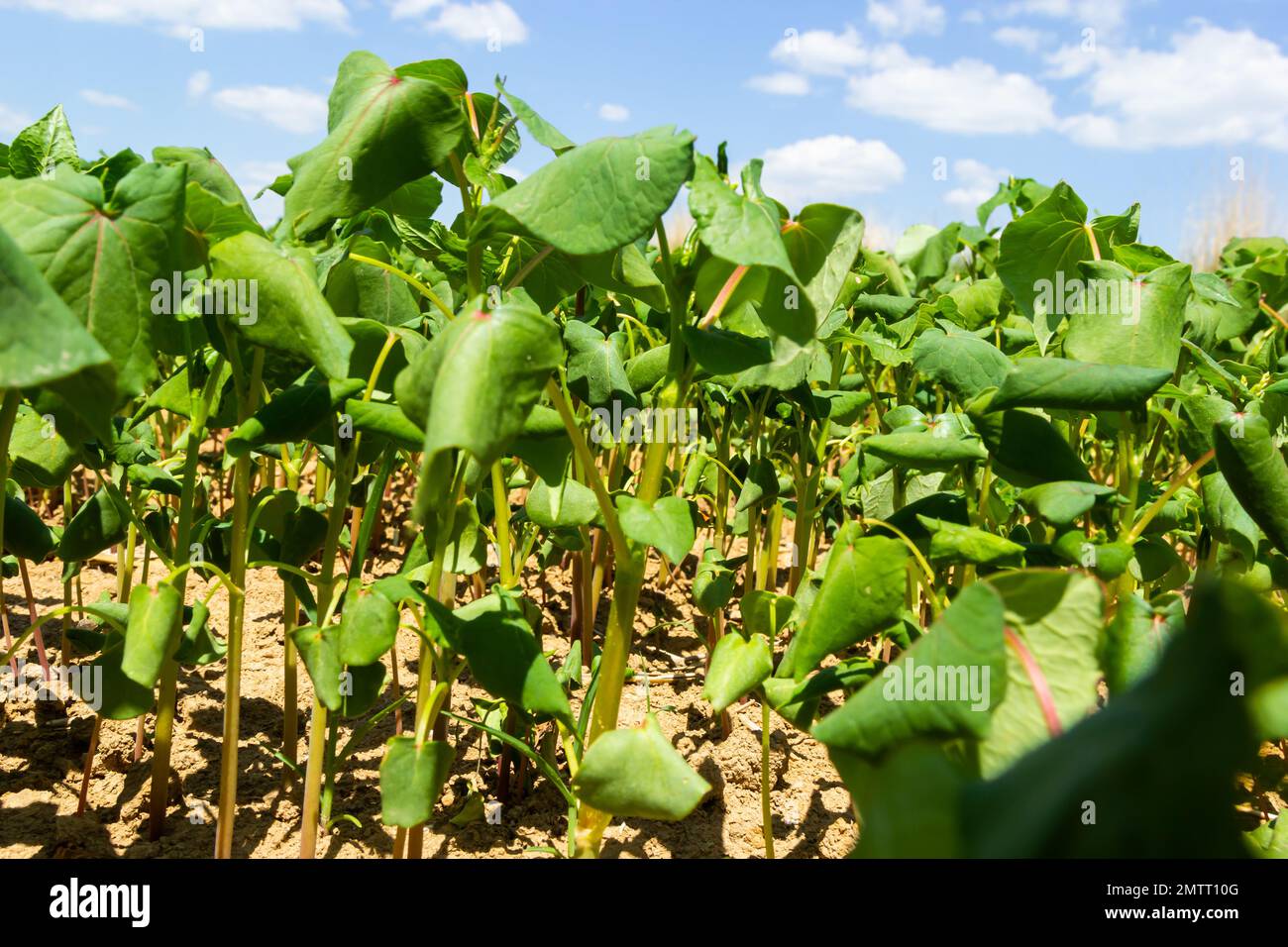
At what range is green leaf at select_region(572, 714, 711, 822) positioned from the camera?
2.97ft

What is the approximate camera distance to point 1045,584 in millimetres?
709

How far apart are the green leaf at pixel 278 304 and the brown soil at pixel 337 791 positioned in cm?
74

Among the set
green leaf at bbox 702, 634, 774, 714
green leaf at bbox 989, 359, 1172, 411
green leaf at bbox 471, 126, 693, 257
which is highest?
green leaf at bbox 471, 126, 693, 257

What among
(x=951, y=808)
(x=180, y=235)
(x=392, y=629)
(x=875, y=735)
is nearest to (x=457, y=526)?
(x=392, y=629)

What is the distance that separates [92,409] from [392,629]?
327 millimetres

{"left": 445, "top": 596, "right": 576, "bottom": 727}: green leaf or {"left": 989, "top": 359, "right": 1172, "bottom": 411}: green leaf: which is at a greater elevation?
{"left": 989, "top": 359, "right": 1172, "bottom": 411}: green leaf

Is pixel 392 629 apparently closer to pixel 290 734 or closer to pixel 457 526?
pixel 457 526

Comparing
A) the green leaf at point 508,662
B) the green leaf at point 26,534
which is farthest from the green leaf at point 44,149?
the green leaf at point 508,662

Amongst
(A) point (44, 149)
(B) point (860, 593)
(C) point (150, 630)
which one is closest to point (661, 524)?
(B) point (860, 593)

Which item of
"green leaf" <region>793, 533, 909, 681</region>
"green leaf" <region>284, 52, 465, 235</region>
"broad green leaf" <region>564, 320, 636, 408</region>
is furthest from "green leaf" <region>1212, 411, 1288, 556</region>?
"green leaf" <region>284, 52, 465, 235</region>

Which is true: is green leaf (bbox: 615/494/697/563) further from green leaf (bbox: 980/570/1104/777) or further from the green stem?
the green stem

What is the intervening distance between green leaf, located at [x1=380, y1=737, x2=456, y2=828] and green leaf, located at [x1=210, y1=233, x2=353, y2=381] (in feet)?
1.25

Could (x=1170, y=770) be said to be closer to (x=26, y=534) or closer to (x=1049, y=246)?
(x=1049, y=246)

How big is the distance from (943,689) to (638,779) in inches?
13.8
